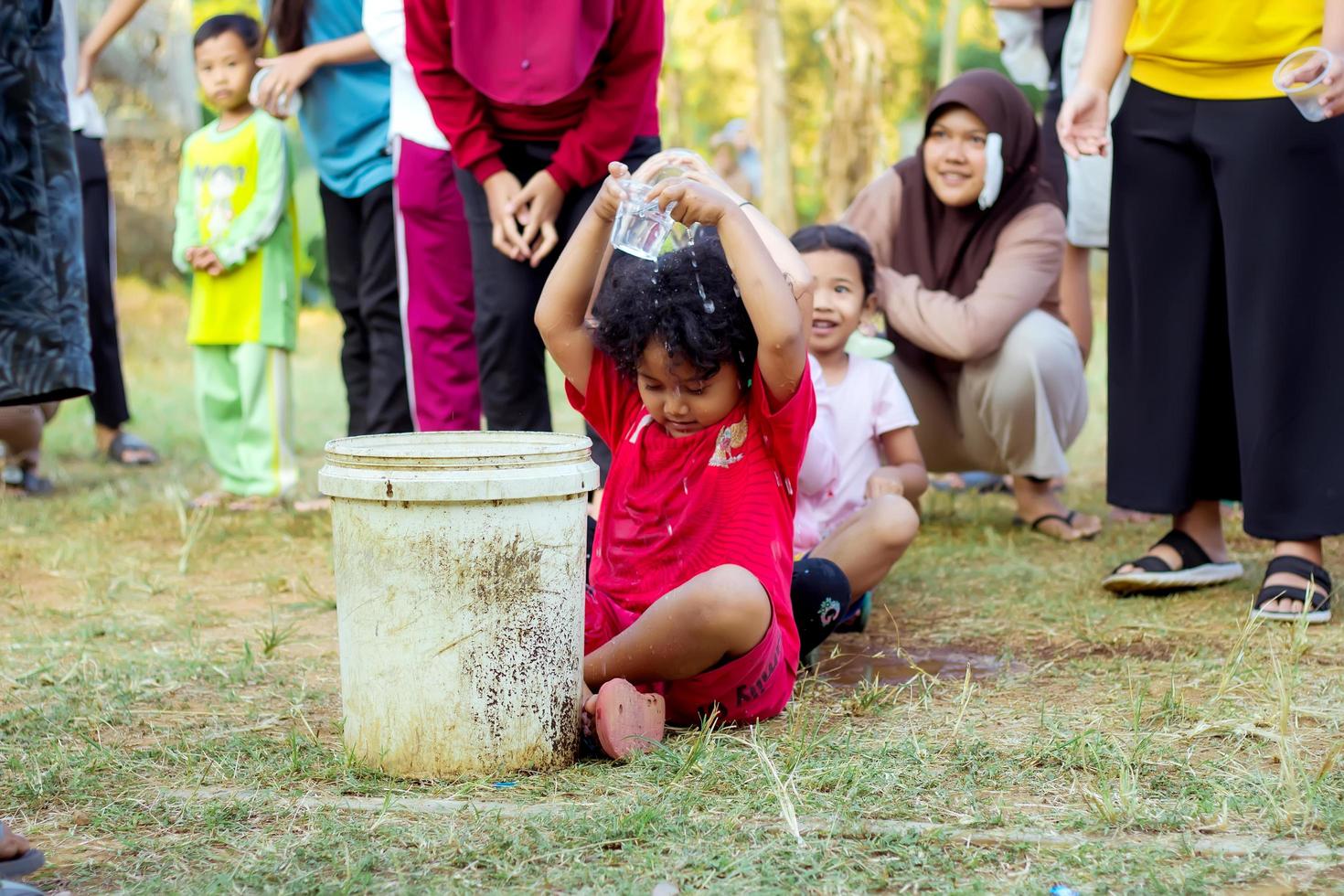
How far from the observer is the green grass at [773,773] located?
186 centimetres

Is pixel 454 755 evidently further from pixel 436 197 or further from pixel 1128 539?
pixel 1128 539

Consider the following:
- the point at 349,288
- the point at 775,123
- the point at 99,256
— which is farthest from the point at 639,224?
the point at 775,123

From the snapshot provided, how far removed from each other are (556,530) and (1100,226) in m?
3.46

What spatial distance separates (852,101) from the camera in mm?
Answer: 14531

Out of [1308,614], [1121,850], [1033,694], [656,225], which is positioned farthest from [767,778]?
[1308,614]

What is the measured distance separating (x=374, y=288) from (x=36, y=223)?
2.53 meters

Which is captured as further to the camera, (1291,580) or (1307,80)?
(1291,580)

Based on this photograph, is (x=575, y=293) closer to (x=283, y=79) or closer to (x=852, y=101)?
(x=283, y=79)

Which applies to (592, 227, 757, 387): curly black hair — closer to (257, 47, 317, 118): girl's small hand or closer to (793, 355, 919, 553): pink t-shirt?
(793, 355, 919, 553): pink t-shirt

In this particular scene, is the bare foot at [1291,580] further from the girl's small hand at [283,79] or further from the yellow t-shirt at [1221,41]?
the girl's small hand at [283,79]

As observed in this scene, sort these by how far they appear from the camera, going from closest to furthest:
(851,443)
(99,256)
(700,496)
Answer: (700,496)
(851,443)
(99,256)

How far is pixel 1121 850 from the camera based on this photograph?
1.90m

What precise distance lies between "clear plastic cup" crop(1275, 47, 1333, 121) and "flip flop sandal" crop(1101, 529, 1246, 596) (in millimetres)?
1120

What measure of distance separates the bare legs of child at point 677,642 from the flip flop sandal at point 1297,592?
4.49ft
